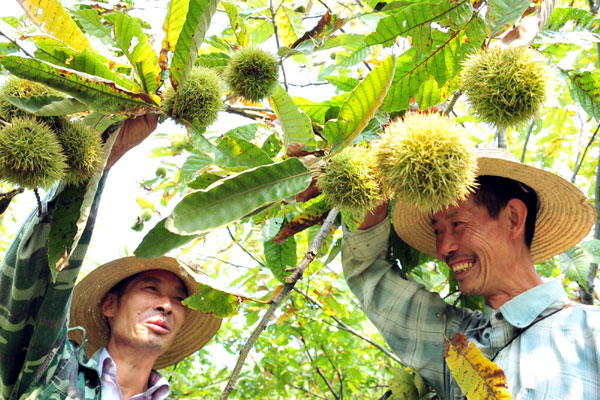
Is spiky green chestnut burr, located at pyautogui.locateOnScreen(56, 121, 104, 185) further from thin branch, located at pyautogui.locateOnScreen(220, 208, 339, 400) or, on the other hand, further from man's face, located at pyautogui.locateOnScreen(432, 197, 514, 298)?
man's face, located at pyautogui.locateOnScreen(432, 197, 514, 298)

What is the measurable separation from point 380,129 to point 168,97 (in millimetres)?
680

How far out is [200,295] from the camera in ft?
4.66

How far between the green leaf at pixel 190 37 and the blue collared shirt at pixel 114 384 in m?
1.69

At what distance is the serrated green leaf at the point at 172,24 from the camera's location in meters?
1.24

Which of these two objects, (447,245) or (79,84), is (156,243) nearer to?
(79,84)

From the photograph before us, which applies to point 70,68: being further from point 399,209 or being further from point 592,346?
point 592,346

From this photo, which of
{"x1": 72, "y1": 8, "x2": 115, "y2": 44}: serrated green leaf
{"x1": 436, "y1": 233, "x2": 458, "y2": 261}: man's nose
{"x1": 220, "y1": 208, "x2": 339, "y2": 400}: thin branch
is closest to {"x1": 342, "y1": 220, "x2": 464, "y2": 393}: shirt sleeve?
{"x1": 436, "y1": 233, "x2": 458, "y2": 261}: man's nose

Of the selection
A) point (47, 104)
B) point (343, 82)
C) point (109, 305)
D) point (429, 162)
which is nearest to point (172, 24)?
point (47, 104)

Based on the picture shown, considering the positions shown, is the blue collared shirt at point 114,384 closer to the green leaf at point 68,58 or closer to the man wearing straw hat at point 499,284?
the man wearing straw hat at point 499,284

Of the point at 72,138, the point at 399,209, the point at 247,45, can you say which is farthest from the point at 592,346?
the point at 72,138

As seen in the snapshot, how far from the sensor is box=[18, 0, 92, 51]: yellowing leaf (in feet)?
3.67

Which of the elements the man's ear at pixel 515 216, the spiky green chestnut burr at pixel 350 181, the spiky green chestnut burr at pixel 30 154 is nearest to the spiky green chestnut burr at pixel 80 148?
the spiky green chestnut burr at pixel 30 154

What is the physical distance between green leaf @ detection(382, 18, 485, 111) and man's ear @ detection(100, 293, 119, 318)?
6.47ft

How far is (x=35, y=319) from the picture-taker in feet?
6.36
